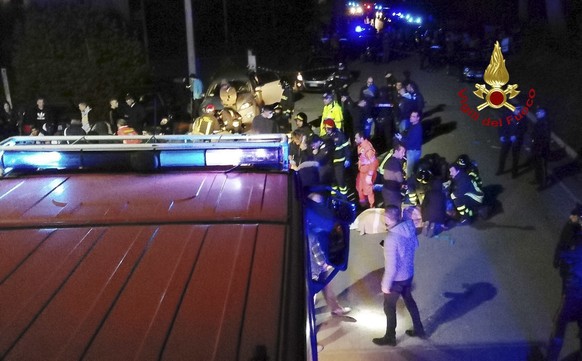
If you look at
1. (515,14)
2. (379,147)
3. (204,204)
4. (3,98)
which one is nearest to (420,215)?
(379,147)

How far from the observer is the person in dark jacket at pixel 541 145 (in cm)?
1162

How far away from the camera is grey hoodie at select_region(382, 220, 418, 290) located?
21.9ft

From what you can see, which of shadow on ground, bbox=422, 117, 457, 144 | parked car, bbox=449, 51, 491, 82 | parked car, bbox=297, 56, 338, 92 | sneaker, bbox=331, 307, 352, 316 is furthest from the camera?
parked car, bbox=449, 51, 491, 82

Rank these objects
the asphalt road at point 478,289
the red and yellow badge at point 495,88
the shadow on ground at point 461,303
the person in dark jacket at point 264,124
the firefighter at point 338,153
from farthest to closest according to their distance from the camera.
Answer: the red and yellow badge at point 495,88
the person in dark jacket at point 264,124
the firefighter at point 338,153
the shadow on ground at point 461,303
the asphalt road at point 478,289

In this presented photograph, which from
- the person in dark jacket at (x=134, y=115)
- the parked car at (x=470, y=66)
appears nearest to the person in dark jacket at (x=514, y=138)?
the person in dark jacket at (x=134, y=115)

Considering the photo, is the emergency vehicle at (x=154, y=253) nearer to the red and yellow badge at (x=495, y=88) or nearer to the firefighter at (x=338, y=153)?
the firefighter at (x=338, y=153)

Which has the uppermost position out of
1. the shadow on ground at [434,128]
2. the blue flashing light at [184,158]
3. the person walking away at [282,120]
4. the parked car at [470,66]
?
the blue flashing light at [184,158]

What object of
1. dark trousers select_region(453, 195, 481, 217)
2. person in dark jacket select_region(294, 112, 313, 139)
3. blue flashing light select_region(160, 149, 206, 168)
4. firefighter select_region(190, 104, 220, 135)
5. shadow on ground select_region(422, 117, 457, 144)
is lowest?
shadow on ground select_region(422, 117, 457, 144)

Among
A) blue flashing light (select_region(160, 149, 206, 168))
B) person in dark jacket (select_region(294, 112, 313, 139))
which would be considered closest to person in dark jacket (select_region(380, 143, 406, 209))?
person in dark jacket (select_region(294, 112, 313, 139))

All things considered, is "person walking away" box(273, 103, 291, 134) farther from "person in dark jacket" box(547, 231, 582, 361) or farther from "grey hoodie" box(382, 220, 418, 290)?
"person in dark jacket" box(547, 231, 582, 361)

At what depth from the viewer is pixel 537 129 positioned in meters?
11.7

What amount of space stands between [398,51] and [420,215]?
Result: 2351 centimetres

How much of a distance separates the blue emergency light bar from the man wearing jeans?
1.68 meters

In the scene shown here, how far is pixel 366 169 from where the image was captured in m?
10.8
